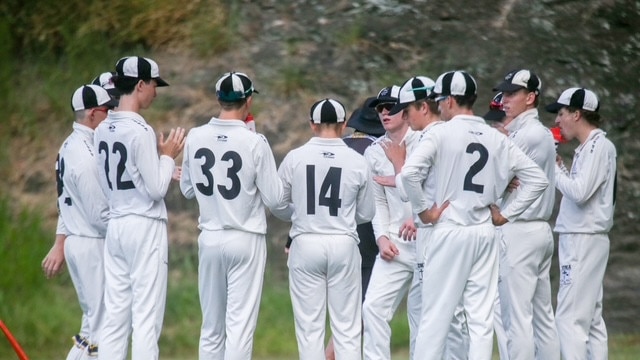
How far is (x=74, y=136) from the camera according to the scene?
1223 cm

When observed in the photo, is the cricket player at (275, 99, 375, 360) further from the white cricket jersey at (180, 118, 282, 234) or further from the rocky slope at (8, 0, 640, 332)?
the rocky slope at (8, 0, 640, 332)

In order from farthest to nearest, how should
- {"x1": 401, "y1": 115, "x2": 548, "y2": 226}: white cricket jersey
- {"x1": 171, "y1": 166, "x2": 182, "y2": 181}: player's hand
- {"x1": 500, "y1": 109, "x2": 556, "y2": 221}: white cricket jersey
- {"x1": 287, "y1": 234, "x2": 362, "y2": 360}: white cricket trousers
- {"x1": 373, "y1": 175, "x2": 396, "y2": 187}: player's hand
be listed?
{"x1": 500, "y1": 109, "x2": 556, "y2": 221}: white cricket jersey, {"x1": 373, "y1": 175, "x2": 396, "y2": 187}: player's hand, {"x1": 171, "y1": 166, "x2": 182, "y2": 181}: player's hand, {"x1": 287, "y1": 234, "x2": 362, "y2": 360}: white cricket trousers, {"x1": 401, "y1": 115, "x2": 548, "y2": 226}: white cricket jersey

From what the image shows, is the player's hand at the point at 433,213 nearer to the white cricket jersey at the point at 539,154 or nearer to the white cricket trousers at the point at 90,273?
the white cricket jersey at the point at 539,154

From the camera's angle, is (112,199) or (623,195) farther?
(623,195)

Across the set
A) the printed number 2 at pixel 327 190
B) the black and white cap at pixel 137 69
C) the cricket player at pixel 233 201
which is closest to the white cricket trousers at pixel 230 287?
the cricket player at pixel 233 201

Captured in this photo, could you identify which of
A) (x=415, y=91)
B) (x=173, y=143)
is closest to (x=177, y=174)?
(x=173, y=143)

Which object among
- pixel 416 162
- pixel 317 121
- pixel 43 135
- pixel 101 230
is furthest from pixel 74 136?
pixel 43 135

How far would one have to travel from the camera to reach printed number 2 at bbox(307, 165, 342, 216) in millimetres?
11453

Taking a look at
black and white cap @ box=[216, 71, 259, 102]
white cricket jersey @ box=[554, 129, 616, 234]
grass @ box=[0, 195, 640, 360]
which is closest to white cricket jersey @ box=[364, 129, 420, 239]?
white cricket jersey @ box=[554, 129, 616, 234]

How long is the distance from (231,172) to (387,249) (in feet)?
5.39

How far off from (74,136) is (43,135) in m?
6.89

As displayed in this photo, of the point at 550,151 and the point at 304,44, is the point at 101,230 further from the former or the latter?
the point at 304,44

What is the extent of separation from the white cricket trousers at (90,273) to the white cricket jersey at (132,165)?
62 cm

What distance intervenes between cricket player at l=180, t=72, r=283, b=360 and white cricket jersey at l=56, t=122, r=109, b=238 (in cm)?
103
